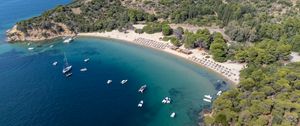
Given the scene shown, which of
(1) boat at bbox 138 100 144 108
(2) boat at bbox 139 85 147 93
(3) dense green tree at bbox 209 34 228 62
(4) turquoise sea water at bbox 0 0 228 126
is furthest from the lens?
(3) dense green tree at bbox 209 34 228 62

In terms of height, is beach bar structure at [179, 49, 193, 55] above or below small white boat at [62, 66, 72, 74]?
above

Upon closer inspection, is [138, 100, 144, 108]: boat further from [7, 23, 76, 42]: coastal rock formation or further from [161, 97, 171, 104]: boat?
[7, 23, 76, 42]: coastal rock formation

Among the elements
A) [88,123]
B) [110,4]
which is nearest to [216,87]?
[88,123]

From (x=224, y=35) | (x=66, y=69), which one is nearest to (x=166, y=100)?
(x=66, y=69)

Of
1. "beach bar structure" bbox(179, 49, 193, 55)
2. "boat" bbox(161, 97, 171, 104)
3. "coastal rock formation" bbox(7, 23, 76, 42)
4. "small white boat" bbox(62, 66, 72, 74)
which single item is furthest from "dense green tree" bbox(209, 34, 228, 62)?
"coastal rock formation" bbox(7, 23, 76, 42)

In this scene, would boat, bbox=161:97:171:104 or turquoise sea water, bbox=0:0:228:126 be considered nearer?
turquoise sea water, bbox=0:0:228:126

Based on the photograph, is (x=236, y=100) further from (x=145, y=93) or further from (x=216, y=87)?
(x=145, y=93)
